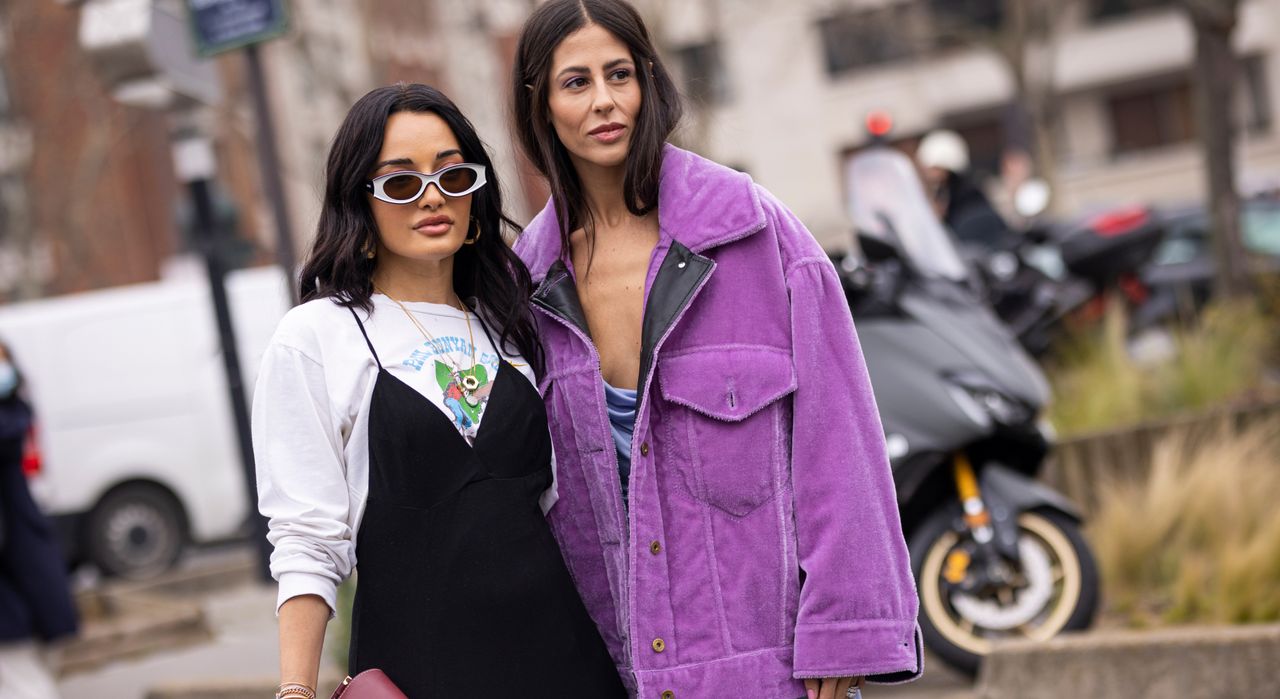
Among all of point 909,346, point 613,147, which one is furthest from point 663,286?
point 909,346

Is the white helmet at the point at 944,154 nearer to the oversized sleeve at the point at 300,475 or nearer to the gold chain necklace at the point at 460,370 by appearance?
the gold chain necklace at the point at 460,370

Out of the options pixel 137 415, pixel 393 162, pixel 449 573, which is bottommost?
pixel 137 415

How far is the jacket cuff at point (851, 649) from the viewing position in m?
2.57

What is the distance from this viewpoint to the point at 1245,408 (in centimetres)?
721

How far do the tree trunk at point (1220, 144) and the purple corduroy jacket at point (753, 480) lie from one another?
286 inches

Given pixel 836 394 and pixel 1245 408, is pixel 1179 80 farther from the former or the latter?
pixel 836 394

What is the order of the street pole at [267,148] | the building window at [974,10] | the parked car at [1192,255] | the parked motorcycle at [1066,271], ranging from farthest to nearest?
1. the building window at [974,10]
2. the parked car at [1192,255]
3. the parked motorcycle at [1066,271]
4. the street pole at [267,148]

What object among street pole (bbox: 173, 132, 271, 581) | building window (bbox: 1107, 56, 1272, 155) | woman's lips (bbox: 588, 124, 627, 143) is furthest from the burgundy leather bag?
building window (bbox: 1107, 56, 1272, 155)

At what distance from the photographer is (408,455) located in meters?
2.55

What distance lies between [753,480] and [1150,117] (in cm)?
4568

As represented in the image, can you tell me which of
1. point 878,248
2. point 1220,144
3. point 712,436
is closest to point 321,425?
point 712,436

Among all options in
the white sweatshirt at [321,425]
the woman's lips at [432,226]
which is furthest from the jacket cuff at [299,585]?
the woman's lips at [432,226]

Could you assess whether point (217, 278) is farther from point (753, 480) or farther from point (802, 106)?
point (802, 106)

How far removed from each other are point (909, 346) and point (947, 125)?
137 feet
